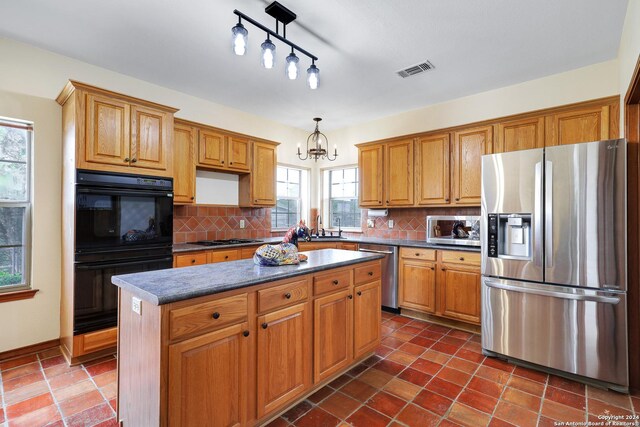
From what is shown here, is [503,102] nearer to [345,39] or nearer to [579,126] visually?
[579,126]

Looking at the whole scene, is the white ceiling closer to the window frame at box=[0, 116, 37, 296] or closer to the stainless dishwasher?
the window frame at box=[0, 116, 37, 296]

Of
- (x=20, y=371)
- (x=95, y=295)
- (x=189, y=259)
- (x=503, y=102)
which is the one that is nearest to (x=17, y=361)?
(x=20, y=371)

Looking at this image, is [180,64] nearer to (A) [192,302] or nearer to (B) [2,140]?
(B) [2,140]

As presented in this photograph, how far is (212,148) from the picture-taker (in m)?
3.86

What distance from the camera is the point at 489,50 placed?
2760 mm

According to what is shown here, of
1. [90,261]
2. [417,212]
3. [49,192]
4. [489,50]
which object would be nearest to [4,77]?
[49,192]

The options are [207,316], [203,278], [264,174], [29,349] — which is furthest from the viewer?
[264,174]

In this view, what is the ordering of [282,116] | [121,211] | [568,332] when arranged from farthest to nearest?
[282,116], [121,211], [568,332]

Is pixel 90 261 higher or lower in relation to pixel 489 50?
lower

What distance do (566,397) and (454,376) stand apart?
708mm

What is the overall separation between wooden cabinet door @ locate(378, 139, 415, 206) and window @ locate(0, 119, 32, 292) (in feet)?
12.7

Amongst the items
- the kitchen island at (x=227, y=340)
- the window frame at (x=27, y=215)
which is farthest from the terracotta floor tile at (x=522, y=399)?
the window frame at (x=27, y=215)

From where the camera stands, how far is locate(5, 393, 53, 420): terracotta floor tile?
191cm

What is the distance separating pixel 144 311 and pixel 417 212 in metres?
3.61
